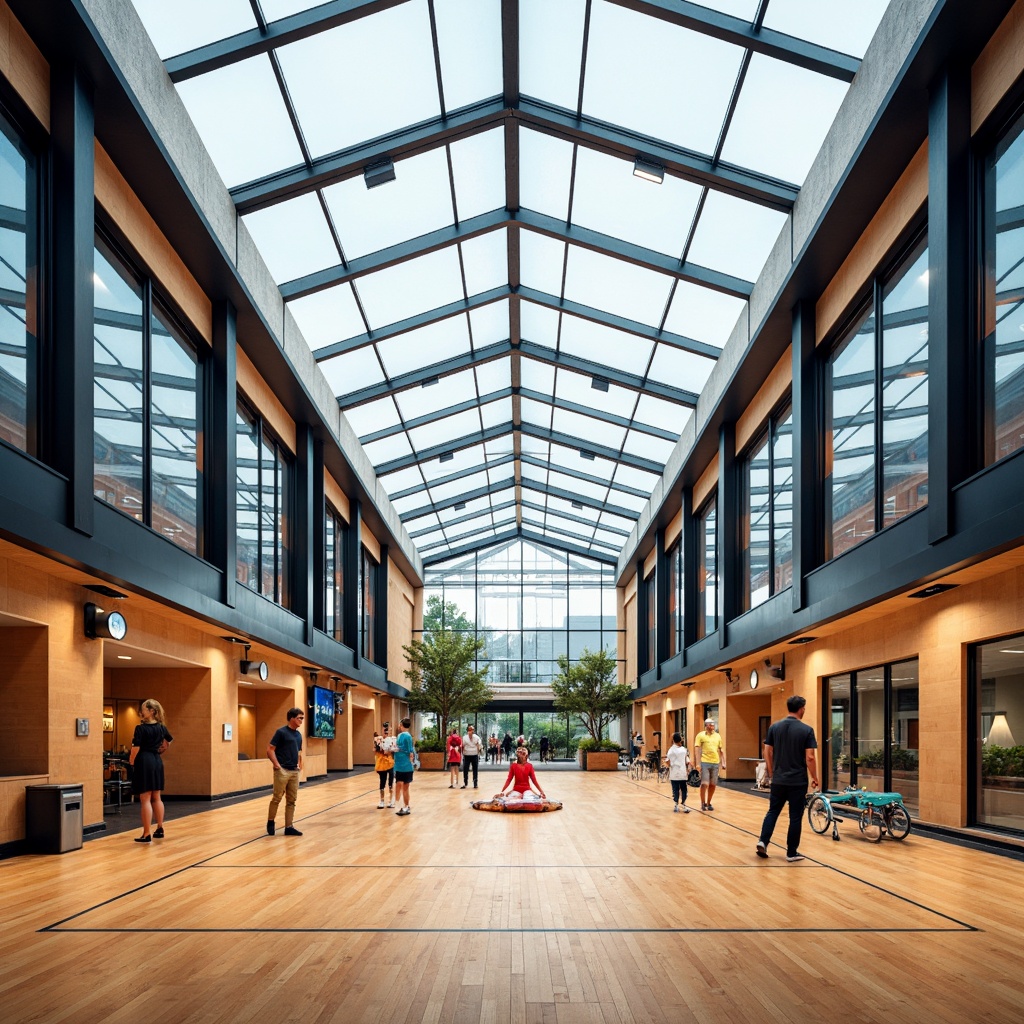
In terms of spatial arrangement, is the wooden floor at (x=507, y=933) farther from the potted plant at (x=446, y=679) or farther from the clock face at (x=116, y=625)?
the potted plant at (x=446, y=679)

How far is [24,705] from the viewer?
11.0 metres

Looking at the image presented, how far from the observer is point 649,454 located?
2938 cm

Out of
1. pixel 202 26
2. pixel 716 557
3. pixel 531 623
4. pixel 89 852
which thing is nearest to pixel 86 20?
pixel 202 26

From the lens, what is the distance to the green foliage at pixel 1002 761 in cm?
1084

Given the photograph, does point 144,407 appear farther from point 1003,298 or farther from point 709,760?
point 709,760

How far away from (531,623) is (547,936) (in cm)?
4030

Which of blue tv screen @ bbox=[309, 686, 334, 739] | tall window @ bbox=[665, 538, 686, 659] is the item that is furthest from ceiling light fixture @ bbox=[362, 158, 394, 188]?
tall window @ bbox=[665, 538, 686, 659]

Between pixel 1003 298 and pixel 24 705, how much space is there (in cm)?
1066

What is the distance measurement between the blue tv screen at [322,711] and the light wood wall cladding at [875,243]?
565 inches

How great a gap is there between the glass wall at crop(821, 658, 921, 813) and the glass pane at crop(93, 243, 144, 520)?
10.3 m

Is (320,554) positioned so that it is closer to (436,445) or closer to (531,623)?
(436,445)

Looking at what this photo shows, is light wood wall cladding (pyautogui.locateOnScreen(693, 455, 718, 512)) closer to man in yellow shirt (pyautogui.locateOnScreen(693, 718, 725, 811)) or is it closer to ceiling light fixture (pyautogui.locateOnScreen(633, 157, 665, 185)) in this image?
man in yellow shirt (pyautogui.locateOnScreen(693, 718, 725, 811))

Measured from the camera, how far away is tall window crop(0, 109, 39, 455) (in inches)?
374

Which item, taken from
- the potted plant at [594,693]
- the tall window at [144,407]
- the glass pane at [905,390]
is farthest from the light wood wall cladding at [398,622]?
the glass pane at [905,390]
